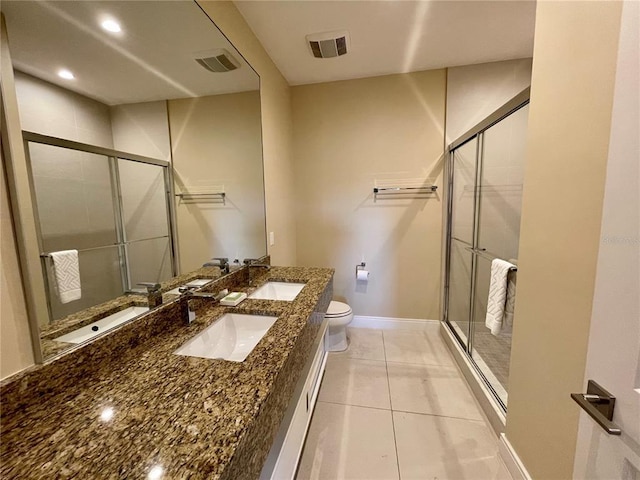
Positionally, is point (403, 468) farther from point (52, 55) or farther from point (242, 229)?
point (52, 55)

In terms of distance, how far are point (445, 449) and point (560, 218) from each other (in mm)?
1420

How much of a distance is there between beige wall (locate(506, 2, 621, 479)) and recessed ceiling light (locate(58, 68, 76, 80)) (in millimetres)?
1629

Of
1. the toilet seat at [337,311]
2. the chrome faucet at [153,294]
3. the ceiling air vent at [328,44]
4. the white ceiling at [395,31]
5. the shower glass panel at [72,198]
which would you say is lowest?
the toilet seat at [337,311]

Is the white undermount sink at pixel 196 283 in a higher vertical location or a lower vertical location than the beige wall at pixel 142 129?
lower

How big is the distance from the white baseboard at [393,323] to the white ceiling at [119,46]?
2.57 metres

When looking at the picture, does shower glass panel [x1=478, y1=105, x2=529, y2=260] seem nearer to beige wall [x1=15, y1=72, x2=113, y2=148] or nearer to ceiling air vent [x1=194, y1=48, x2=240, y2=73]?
ceiling air vent [x1=194, y1=48, x2=240, y2=73]

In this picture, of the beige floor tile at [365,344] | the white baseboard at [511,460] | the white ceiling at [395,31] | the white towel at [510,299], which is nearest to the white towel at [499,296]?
the white towel at [510,299]

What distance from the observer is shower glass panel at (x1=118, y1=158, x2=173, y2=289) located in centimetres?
101

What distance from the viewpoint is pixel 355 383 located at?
6.74ft

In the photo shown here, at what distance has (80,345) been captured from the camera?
0.76m

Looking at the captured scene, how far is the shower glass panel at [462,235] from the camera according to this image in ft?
7.59

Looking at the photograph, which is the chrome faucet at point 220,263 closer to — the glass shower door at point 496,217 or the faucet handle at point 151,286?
the faucet handle at point 151,286

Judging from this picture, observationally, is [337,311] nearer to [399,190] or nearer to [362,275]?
[362,275]

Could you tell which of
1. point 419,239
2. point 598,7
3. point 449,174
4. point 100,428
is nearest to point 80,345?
point 100,428
